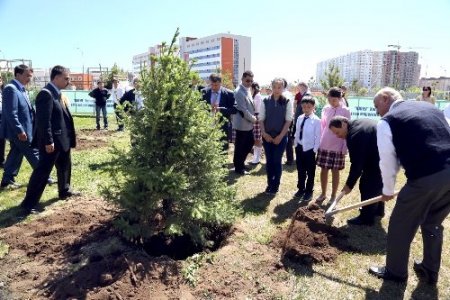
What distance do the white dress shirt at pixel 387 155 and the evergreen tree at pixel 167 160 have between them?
6.05 feet

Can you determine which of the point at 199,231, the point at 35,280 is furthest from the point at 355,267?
the point at 35,280

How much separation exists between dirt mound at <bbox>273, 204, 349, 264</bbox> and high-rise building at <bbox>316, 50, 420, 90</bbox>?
87911 mm

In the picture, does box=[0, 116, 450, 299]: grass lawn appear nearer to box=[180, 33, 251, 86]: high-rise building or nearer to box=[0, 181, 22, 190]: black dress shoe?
box=[0, 181, 22, 190]: black dress shoe

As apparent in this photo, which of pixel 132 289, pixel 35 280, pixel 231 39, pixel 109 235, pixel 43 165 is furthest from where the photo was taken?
pixel 231 39

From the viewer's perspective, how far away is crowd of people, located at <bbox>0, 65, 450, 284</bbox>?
3.21 m

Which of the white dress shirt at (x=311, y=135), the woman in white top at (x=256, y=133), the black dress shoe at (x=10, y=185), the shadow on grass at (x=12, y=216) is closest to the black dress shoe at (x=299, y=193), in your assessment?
the white dress shirt at (x=311, y=135)

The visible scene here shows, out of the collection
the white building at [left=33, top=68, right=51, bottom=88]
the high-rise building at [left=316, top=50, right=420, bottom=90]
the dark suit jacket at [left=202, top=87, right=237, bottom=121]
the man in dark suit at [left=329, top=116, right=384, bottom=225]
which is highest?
the high-rise building at [left=316, top=50, right=420, bottom=90]

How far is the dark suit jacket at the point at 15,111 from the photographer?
5.91 meters

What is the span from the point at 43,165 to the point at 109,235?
1.87 meters

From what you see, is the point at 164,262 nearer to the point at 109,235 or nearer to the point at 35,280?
the point at 109,235

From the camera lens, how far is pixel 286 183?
7.09 metres

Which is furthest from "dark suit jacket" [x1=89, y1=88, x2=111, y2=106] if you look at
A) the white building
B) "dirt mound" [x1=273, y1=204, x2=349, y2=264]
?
the white building

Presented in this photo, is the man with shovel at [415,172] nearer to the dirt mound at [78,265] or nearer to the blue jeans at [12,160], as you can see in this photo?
the dirt mound at [78,265]

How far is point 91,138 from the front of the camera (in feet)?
40.1
